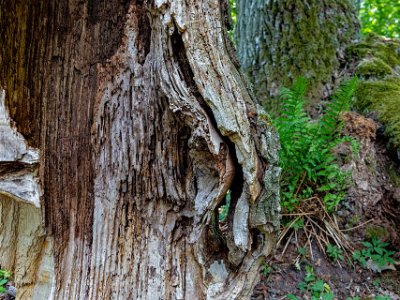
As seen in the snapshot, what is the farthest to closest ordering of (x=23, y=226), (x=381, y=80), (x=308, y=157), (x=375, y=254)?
1. (x=381, y=80)
2. (x=308, y=157)
3. (x=375, y=254)
4. (x=23, y=226)

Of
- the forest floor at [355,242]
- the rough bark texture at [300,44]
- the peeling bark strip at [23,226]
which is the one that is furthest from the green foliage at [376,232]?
the peeling bark strip at [23,226]

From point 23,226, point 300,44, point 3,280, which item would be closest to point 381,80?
point 300,44

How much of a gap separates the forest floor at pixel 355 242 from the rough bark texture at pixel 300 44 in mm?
724

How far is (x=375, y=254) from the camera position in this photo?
8.07 ft

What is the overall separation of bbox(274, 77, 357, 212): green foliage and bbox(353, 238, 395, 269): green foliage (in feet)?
1.14

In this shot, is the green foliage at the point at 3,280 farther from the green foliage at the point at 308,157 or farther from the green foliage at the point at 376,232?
the green foliage at the point at 376,232

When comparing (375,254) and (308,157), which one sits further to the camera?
(308,157)

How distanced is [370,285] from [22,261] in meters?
2.16

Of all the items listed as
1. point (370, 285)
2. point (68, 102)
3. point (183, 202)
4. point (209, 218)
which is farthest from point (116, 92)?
point (370, 285)

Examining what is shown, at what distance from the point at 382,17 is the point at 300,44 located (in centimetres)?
715

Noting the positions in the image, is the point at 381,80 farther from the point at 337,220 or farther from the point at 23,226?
the point at 23,226

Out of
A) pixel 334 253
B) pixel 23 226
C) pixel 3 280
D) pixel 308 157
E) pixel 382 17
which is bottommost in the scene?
pixel 3 280

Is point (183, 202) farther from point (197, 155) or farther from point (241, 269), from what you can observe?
point (241, 269)

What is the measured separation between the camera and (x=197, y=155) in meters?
1.50
